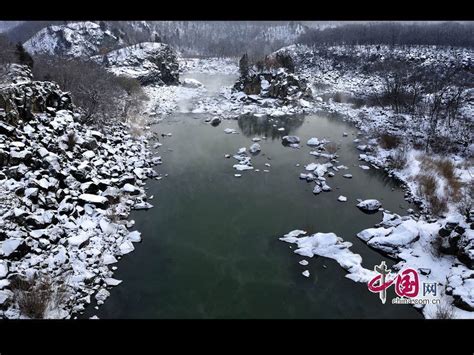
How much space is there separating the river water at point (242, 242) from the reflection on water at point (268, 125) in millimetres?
4486

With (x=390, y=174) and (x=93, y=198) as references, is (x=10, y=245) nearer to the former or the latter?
(x=93, y=198)

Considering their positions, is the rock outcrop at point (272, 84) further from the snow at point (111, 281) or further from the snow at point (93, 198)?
the snow at point (111, 281)

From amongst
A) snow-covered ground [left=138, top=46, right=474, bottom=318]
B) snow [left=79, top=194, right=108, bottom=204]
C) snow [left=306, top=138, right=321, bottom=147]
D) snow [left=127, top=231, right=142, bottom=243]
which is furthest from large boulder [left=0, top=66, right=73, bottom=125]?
snow [left=306, top=138, right=321, bottom=147]

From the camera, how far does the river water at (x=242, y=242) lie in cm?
1005

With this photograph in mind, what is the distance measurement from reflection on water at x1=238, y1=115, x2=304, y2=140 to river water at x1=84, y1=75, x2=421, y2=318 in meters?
4.49

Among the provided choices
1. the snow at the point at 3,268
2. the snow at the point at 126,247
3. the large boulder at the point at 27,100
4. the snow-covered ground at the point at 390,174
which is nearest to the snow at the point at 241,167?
the snow-covered ground at the point at 390,174

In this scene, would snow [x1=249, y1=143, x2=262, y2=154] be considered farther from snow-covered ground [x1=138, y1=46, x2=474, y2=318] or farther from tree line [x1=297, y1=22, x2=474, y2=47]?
tree line [x1=297, y1=22, x2=474, y2=47]

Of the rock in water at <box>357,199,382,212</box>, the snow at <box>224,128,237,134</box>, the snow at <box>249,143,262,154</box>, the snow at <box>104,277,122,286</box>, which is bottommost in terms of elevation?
the snow at <box>104,277,122,286</box>

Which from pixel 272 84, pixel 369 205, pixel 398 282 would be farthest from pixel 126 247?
pixel 272 84

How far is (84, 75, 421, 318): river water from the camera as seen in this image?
33.0ft

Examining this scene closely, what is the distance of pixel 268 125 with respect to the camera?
96.1 feet

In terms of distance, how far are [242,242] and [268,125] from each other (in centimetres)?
1827

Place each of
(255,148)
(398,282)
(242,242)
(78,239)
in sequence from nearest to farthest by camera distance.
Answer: (398,282), (78,239), (242,242), (255,148)
